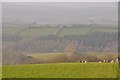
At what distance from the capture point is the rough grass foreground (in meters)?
17.6

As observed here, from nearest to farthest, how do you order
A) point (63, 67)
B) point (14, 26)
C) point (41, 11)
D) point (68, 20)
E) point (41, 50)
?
1. point (63, 67)
2. point (41, 50)
3. point (14, 26)
4. point (68, 20)
5. point (41, 11)

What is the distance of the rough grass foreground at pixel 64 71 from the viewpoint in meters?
17.6

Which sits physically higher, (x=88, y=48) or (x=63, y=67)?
(x=63, y=67)

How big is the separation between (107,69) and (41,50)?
54.8 feet

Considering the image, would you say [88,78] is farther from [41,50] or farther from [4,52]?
[41,50]

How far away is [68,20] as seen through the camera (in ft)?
165

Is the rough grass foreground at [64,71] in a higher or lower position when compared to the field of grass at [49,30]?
higher

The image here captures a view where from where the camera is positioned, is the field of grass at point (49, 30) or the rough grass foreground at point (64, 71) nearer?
the rough grass foreground at point (64, 71)

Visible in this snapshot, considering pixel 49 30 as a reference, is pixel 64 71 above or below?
above

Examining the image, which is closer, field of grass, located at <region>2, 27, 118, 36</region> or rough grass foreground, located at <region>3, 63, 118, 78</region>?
rough grass foreground, located at <region>3, 63, 118, 78</region>

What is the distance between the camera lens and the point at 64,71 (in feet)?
61.2

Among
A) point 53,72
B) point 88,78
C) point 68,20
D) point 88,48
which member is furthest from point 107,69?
point 68,20

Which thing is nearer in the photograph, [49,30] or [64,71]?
[64,71]

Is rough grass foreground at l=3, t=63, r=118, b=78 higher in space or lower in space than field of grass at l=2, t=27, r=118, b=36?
higher
